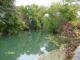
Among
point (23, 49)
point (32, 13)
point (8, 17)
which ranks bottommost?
point (23, 49)

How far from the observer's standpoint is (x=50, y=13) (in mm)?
24734

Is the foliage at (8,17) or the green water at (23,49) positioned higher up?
the foliage at (8,17)

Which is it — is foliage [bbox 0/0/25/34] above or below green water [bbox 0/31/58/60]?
above

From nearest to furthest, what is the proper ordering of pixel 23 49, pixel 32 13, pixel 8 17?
pixel 23 49 → pixel 8 17 → pixel 32 13

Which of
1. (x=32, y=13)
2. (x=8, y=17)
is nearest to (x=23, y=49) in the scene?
(x=8, y=17)

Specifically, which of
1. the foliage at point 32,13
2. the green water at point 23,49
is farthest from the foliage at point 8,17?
the foliage at point 32,13

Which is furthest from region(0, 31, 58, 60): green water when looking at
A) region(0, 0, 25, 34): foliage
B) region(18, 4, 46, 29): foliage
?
region(18, 4, 46, 29): foliage

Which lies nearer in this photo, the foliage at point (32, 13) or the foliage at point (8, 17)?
the foliage at point (8, 17)

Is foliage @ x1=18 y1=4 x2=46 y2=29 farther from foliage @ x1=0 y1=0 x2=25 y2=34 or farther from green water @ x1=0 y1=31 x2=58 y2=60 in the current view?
green water @ x1=0 y1=31 x2=58 y2=60

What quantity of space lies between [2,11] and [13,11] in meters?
1.87

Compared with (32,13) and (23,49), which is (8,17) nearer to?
(23,49)

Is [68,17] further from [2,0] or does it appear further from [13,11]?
[2,0]

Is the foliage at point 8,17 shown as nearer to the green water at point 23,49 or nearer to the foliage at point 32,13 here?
the green water at point 23,49

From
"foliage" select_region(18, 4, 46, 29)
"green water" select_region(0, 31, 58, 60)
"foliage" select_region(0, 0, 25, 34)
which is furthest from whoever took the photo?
"foliage" select_region(18, 4, 46, 29)
